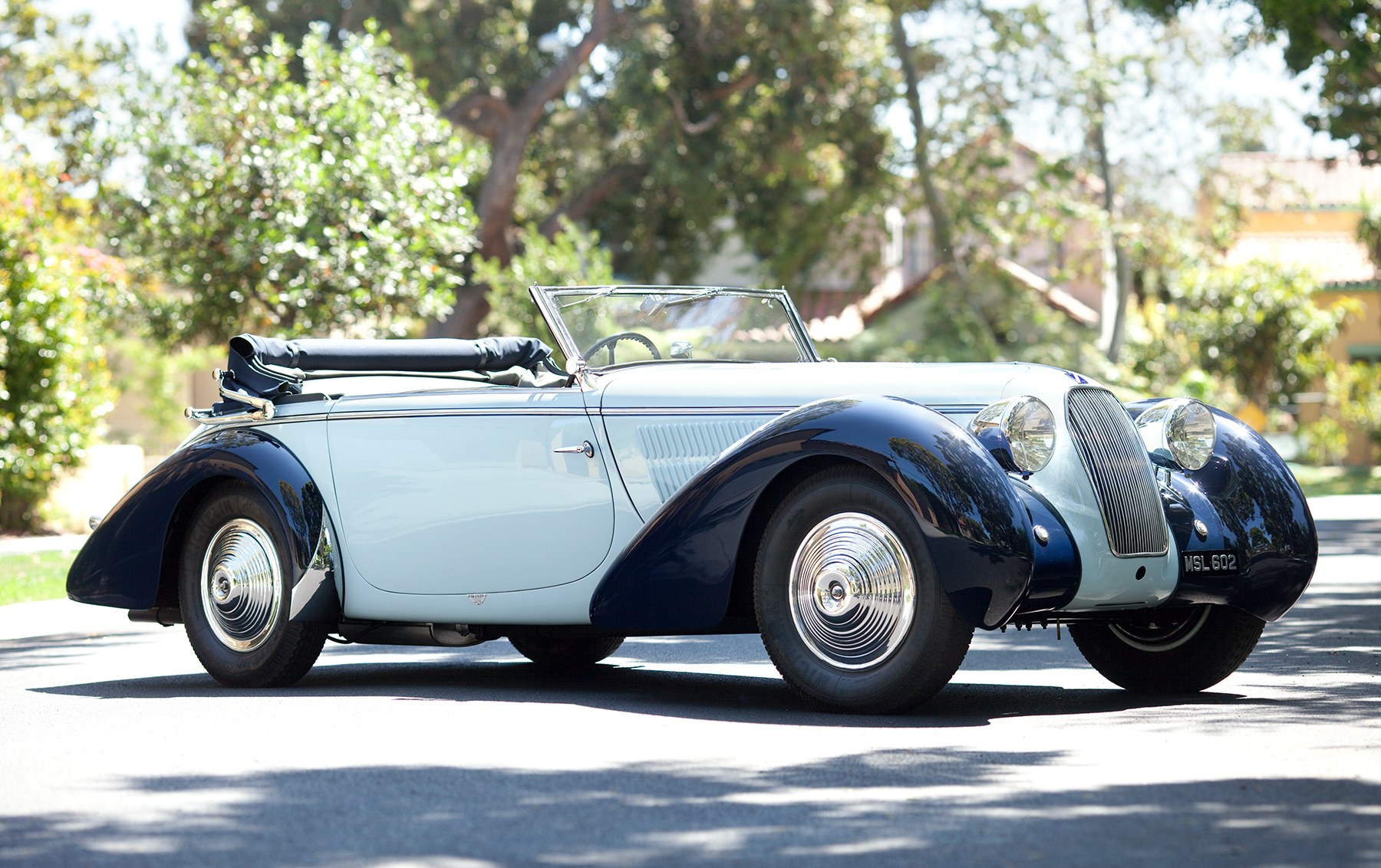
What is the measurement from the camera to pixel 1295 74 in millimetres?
19469

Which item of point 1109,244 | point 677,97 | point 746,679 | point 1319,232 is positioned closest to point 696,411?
point 746,679

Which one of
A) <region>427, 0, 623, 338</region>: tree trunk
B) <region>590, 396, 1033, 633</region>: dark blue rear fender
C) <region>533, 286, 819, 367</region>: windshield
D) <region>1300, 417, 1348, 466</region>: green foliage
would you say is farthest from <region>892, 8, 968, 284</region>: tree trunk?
<region>590, 396, 1033, 633</region>: dark blue rear fender

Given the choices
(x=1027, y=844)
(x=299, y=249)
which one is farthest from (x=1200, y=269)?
(x=1027, y=844)

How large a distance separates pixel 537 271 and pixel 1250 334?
1499 cm

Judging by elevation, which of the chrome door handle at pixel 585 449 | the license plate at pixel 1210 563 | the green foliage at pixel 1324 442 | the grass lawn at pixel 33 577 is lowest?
the green foliage at pixel 1324 442

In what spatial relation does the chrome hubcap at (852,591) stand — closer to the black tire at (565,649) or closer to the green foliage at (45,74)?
the black tire at (565,649)

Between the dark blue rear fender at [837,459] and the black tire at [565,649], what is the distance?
148 centimetres

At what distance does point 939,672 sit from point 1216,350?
3040 centimetres

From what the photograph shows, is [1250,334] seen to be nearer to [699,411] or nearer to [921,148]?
[921,148]

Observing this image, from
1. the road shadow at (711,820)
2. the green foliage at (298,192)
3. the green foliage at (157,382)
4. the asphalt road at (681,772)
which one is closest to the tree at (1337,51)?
the green foliage at (298,192)

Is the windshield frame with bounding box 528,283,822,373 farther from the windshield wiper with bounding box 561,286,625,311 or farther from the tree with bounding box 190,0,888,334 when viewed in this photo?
the tree with bounding box 190,0,888,334

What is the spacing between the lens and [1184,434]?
691 cm

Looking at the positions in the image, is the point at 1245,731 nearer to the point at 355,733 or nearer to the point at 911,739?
the point at 911,739

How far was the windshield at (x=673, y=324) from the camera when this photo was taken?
7.55 m
